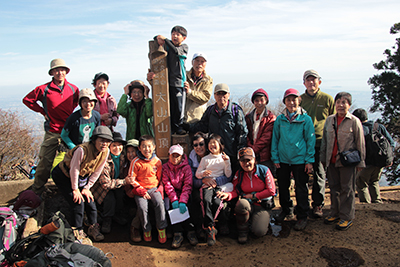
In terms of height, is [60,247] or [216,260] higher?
[60,247]

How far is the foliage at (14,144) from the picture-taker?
40.3ft

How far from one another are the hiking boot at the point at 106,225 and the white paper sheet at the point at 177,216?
3.56 feet

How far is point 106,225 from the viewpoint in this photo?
14.2ft

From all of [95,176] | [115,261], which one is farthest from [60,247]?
[95,176]

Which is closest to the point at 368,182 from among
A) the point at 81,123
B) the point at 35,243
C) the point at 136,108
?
the point at 136,108

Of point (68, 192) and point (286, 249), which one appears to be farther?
point (68, 192)

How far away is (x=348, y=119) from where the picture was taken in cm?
421

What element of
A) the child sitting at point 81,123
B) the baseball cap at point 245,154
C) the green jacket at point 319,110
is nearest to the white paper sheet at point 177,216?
the baseball cap at point 245,154

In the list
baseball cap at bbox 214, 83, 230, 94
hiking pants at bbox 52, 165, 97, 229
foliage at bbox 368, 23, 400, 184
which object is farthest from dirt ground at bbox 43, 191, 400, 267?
foliage at bbox 368, 23, 400, 184

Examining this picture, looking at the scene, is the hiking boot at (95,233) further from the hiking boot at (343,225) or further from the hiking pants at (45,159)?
the hiking boot at (343,225)

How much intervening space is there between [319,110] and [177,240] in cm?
318

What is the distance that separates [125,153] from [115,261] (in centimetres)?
170

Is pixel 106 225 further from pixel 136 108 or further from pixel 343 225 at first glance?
pixel 343 225

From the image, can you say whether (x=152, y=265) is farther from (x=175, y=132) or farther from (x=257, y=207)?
(x=175, y=132)
